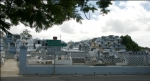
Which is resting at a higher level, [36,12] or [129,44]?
[129,44]

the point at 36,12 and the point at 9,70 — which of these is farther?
the point at 9,70

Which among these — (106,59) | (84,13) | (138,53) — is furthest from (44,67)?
(84,13)

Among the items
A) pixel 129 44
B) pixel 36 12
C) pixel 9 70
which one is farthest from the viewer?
pixel 129 44

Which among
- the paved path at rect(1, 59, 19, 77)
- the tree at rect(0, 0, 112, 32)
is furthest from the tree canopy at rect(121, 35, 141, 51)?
the tree at rect(0, 0, 112, 32)

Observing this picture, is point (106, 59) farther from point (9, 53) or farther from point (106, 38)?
point (106, 38)

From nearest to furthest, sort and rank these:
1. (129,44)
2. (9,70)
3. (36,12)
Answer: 1. (36,12)
2. (9,70)
3. (129,44)

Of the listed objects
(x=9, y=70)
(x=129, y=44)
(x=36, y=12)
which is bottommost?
(x=9, y=70)

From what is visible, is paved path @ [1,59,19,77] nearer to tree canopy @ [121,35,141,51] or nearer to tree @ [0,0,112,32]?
tree @ [0,0,112,32]

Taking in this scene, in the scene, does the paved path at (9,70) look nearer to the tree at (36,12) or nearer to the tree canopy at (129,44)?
the tree at (36,12)

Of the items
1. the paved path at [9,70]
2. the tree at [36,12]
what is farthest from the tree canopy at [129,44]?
the tree at [36,12]

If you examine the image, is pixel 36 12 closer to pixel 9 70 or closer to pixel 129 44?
→ pixel 9 70

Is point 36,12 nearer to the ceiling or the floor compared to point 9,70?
nearer to the ceiling

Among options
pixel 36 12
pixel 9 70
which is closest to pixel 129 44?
pixel 9 70

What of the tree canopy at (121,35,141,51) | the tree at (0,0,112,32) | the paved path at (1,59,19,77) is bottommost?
the paved path at (1,59,19,77)
